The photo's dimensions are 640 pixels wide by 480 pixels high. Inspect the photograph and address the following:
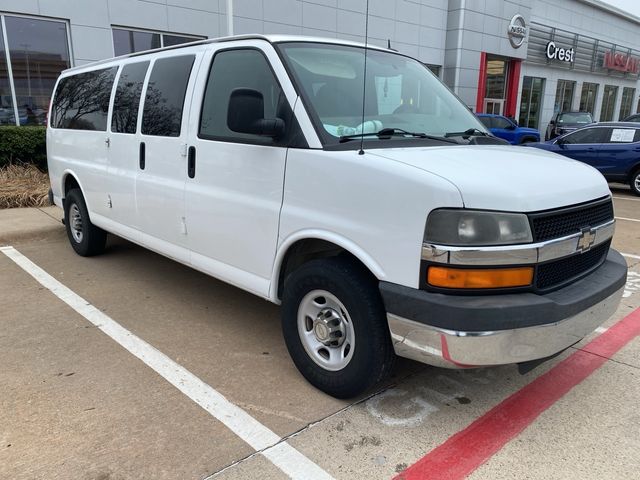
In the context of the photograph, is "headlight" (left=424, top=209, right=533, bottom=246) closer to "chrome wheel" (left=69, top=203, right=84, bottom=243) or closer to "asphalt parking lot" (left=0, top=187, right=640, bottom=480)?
"asphalt parking lot" (left=0, top=187, right=640, bottom=480)

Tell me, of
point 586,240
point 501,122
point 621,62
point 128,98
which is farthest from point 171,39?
point 621,62

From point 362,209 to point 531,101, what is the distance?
28146 millimetres

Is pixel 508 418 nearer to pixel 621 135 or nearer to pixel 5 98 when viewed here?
pixel 621 135

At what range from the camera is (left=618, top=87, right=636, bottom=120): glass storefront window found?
36.4 meters

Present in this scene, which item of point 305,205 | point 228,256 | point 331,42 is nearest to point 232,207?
point 228,256

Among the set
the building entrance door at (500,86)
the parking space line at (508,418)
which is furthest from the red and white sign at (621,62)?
the parking space line at (508,418)

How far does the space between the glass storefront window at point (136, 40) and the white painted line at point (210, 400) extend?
9785 millimetres

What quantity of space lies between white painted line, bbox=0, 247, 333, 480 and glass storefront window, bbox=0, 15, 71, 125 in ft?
28.8

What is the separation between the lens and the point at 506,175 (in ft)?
8.52

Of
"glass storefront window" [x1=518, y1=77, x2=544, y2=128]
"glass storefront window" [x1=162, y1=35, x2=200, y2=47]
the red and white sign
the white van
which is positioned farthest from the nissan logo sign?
the white van

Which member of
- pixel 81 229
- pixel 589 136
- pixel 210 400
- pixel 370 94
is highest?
pixel 370 94

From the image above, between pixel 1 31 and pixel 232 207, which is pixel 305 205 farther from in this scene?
pixel 1 31

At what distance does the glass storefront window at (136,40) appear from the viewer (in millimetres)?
12656

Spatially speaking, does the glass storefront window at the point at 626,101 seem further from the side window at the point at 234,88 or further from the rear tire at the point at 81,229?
the side window at the point at 234,88
